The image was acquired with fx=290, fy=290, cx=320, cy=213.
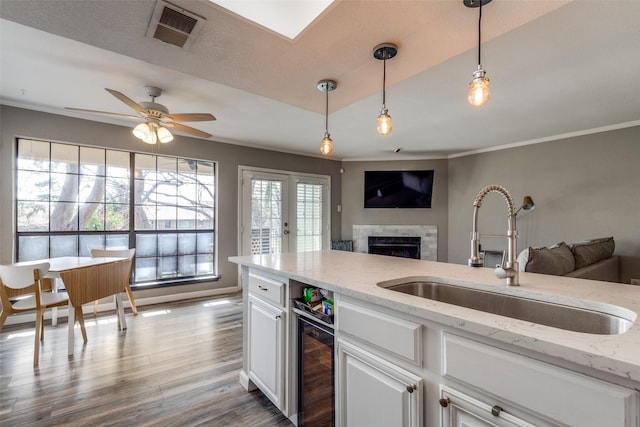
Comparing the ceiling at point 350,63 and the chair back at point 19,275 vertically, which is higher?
the ceiling at point 350,63

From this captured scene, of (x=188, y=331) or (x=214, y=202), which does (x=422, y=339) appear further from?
(x=214, y=202)

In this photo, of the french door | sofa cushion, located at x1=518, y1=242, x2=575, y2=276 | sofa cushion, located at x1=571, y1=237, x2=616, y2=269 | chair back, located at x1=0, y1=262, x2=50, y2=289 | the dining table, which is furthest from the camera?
the french door

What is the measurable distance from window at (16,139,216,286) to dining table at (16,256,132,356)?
2.27 feet

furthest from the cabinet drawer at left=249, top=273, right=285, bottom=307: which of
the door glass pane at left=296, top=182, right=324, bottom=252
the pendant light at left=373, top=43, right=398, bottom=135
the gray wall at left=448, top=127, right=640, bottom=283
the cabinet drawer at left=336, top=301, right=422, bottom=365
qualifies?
the gray wall at left=448, top=127, right=640, bottom=283

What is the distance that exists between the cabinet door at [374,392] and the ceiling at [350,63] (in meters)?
1.62

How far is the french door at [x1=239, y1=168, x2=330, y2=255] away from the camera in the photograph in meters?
4.75

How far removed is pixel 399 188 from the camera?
5.64 meters

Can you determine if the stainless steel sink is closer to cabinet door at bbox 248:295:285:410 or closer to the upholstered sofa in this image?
cabinet door at bbox 248:295:285:410

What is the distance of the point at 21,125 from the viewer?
3.18 meters

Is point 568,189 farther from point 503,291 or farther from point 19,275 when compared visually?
point 19,275

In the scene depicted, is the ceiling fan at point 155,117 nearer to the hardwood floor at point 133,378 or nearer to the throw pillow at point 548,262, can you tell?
the hardwood floor at point 133,378

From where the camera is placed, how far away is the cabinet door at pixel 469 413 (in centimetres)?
78

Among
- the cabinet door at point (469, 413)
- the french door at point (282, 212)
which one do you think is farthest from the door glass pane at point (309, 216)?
the cabinet door at point (469, 413)

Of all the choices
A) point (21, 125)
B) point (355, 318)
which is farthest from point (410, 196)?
point (21, 125)
